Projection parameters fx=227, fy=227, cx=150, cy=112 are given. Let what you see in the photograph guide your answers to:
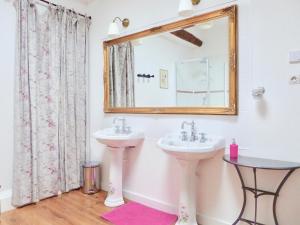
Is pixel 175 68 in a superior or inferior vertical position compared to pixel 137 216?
superior

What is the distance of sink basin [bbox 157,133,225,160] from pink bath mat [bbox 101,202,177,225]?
29.9 inches

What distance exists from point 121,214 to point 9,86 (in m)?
1.82

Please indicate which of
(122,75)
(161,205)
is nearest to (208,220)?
(161,205)

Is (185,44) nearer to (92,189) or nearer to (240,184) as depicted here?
(240,184)

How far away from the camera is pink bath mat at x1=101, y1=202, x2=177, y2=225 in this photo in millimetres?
2186

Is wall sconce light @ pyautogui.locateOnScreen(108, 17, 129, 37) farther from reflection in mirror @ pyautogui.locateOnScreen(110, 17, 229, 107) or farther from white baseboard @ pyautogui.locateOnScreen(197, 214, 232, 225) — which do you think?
white baseboard @ pyautogui.locateOnScreen(197, 214, 232, 225)

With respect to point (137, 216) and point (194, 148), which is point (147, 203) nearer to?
point (137, 216)

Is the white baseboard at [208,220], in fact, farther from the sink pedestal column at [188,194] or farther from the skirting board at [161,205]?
the sink pedestal column at [188,194]

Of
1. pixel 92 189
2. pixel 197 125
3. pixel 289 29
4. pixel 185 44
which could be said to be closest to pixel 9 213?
pixel 92 189

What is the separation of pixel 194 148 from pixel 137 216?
1073 millimetres

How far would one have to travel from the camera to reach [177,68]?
2346 millimetres

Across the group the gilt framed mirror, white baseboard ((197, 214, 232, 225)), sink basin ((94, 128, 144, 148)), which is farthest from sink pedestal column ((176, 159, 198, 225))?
sink basin ((94, 128, 144, 148))

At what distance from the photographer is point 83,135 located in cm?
308

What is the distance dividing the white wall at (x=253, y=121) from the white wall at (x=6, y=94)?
4.90ft
